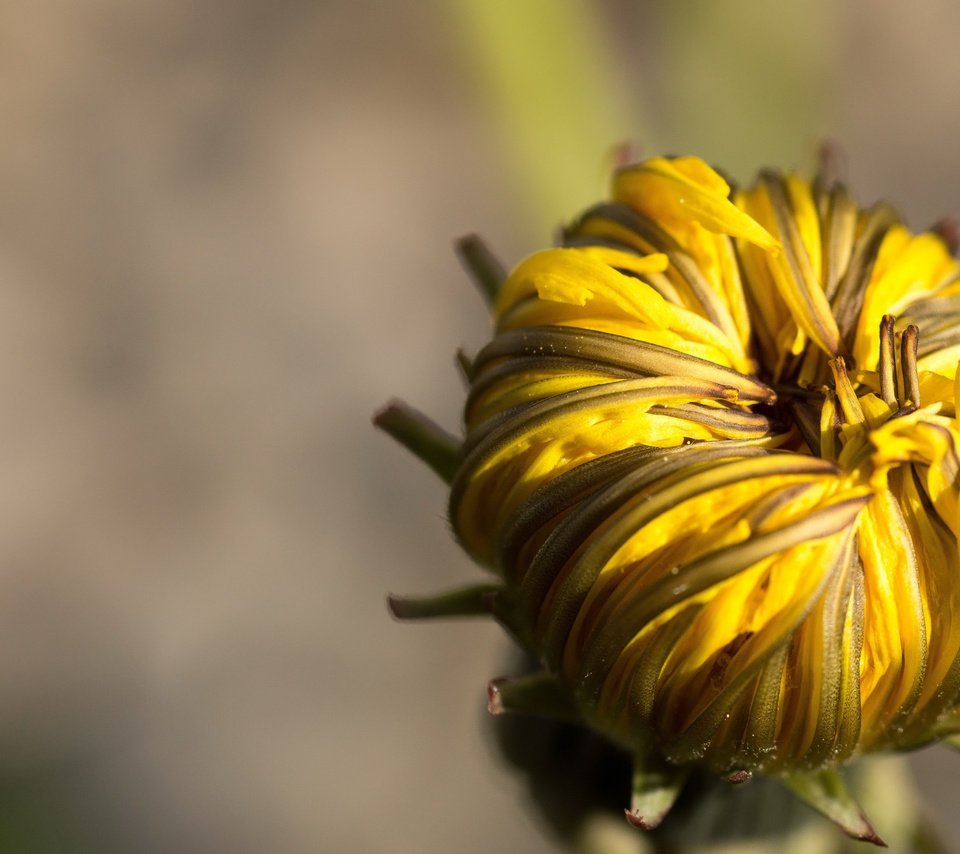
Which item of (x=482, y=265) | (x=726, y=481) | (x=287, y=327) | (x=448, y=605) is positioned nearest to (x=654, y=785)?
(x=448, y=605)

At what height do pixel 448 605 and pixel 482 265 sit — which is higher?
pixel 482 265

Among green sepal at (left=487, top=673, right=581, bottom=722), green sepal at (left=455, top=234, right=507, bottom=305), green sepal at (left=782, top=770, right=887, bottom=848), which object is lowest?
green sepal at (left=782, top=770, right=887, bottom=848)

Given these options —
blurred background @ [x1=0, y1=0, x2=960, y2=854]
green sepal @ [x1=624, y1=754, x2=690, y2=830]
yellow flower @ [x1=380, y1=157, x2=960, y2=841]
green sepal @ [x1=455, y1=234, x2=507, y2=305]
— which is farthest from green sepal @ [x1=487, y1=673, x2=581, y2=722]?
blurred background @ [x1=0, y1=0, x2=960, y2=854]

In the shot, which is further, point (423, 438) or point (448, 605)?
point (423, 438)

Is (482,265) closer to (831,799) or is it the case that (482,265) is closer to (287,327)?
(831,799)

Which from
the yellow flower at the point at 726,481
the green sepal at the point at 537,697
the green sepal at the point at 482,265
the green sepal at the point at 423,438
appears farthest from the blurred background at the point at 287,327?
the green sepal at the point at 537,697

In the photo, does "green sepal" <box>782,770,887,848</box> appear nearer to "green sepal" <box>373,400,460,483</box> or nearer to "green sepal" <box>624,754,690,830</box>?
"green sepal" <box>624,754,690,830</box>

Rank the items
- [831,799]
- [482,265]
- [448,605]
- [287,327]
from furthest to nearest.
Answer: [287,327] < [482,265] < [448,605] < [831,799]

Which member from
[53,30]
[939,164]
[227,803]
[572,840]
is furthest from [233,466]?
[939,164]
